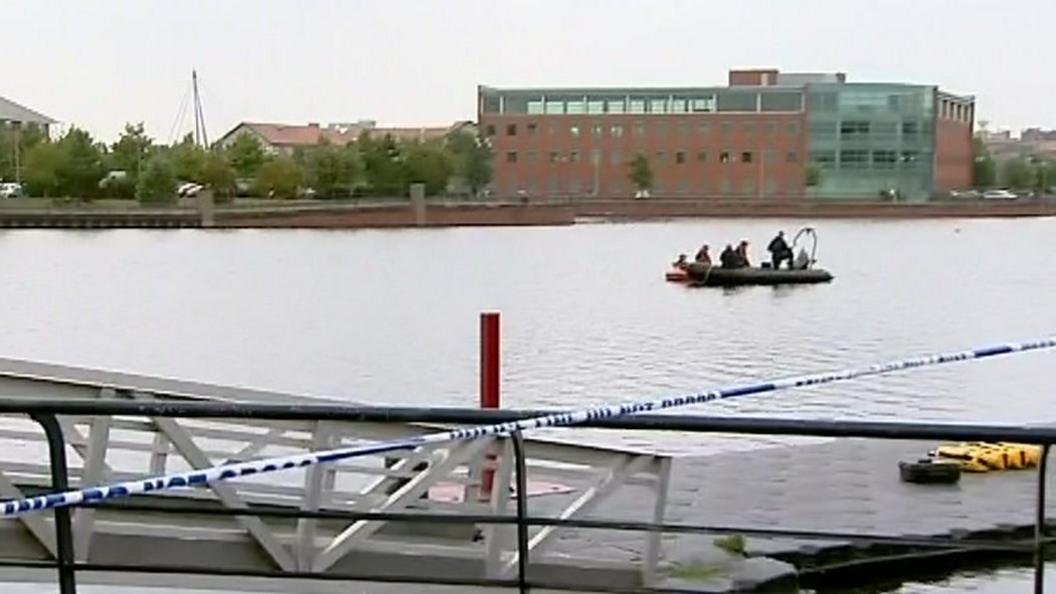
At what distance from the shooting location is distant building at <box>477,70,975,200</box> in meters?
130

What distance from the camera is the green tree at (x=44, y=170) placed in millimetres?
124875

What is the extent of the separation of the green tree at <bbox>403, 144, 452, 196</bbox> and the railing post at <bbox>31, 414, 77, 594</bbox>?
122m

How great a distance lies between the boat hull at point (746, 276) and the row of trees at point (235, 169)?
2552 inches

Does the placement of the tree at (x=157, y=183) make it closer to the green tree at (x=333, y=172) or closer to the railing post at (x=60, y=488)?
the green tree at (x=333, y=172)

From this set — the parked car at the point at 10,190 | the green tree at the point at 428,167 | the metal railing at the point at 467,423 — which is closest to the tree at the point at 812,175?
the green tree at the point at 428,167

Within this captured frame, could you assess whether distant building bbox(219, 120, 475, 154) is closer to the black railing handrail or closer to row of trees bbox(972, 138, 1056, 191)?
row of trees bbox(972, 138, 1056, 191)

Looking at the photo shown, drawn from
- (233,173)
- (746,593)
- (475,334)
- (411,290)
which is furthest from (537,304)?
(233,173)

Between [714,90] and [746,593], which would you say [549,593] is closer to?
[746,593]

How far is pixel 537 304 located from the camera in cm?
6119

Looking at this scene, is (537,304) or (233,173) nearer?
(537,304)

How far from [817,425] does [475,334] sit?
44635 millimetres

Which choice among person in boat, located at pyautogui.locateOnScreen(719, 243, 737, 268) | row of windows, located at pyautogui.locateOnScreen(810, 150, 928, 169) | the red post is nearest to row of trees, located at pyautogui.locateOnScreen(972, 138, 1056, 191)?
row of windows, located at pyautogui.locateOnScreen(810, 150, 928, 169)

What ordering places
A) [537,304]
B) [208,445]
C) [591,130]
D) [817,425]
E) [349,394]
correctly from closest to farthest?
[817,425] → [208,445] → [349,394] → [537,304] → [591,130]

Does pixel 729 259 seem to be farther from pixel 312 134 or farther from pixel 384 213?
pixel 312 134
